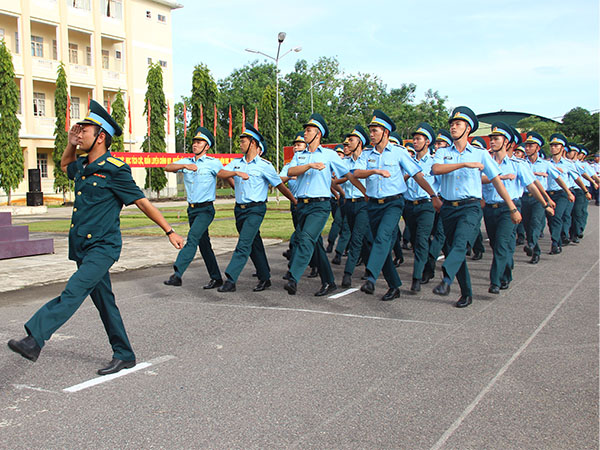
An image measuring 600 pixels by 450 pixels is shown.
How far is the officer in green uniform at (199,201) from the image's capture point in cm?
809

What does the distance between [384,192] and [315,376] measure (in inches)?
138

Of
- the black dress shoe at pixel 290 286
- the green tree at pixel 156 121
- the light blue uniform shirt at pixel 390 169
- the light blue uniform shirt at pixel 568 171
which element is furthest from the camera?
the green tree at pixel 156 121

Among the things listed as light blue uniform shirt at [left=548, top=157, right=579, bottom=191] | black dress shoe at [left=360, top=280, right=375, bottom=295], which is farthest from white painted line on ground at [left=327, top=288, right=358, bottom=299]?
light blue uniform shirt at [left=548, top=157, right=579, bottom=191]

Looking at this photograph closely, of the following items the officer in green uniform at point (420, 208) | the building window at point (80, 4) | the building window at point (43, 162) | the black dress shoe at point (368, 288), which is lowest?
the black dress shoe at point (368, 288)

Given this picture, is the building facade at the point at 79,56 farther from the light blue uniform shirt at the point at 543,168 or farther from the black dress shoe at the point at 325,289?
the black dress shoe at the point at 325,289

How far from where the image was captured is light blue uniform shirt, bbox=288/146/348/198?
25.1 ft

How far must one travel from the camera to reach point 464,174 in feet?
23.4

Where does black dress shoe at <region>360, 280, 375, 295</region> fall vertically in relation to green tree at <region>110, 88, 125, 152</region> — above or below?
below

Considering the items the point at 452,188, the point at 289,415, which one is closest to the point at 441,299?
the point at 452,188

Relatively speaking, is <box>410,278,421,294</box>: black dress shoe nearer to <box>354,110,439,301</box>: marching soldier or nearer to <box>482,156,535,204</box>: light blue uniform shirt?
<box>354,110,439,301</box>: marching soldier

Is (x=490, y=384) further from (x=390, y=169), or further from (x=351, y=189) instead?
(x=351, y=189)

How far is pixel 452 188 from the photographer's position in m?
7.19

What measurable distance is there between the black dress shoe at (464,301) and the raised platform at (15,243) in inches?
324

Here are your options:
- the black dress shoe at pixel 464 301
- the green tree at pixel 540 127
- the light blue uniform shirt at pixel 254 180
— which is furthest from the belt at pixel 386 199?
the green tree at pixel 540 127
